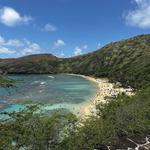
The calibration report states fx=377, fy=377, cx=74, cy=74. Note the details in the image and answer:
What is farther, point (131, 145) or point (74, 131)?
point (74, 131)

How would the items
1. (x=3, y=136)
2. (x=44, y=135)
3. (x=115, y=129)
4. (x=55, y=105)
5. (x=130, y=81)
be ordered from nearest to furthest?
(x=3, y=136)
(x=44, y=135)
(x=115, y=129)
(x=55, y=105)
(x=130, y=81)

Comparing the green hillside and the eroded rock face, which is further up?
the green hillside

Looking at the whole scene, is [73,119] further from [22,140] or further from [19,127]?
[19,127]

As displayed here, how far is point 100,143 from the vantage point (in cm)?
4200

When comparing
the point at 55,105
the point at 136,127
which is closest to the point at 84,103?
the point at 55,105

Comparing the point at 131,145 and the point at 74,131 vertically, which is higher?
the point at 74,131

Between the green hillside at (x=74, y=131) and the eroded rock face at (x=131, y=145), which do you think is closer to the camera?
the green hillside at (x=74, y=131)

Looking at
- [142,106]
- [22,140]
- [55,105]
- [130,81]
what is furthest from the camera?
[130,81]

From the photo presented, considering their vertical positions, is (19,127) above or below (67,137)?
above

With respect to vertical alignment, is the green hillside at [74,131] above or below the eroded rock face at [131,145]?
above

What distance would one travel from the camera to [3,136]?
27.7m

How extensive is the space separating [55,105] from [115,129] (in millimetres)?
60992

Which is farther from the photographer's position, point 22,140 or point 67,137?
point 67,137

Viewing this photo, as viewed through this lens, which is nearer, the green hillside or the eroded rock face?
the green hillside
